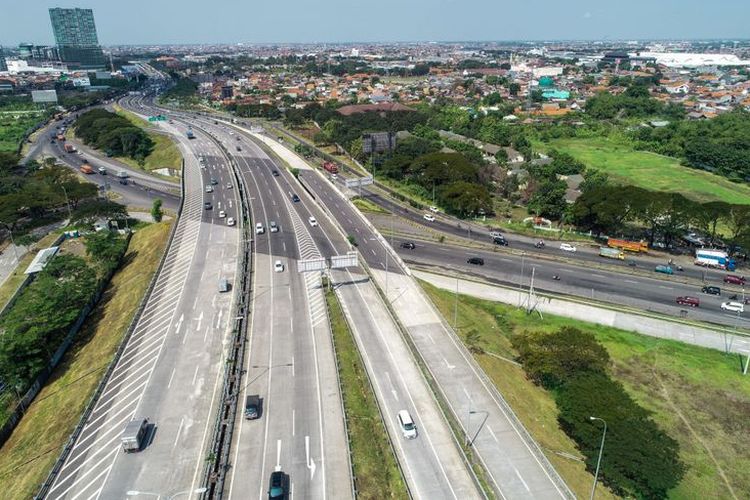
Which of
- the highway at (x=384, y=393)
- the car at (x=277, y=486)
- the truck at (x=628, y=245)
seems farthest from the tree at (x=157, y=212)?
the truck at (x=628, y=245)

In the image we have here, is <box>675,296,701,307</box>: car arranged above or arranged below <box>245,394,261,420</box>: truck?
below

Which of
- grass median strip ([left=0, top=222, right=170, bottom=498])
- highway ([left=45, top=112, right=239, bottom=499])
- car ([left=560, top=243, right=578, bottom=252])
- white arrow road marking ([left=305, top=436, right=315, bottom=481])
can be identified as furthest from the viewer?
car ([left=560, top=243, right=578, bottom=252])

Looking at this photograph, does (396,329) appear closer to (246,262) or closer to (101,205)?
(246,262)

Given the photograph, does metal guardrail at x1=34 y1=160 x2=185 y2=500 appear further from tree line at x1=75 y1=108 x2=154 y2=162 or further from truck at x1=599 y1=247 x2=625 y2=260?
tree line at x1=75 y1=108 x2=154 y2=162

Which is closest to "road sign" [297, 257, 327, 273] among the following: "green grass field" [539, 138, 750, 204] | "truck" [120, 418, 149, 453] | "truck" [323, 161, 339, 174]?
"truck" [120, 418, 149, 453]

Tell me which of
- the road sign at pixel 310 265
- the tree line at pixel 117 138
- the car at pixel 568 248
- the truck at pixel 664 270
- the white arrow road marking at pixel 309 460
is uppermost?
the tree line at pixel 117 138

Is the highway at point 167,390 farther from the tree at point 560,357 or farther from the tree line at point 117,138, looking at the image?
the tree line at point 117,138

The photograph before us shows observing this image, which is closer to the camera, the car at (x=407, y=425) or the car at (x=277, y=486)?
the car at (x=277, y=486)

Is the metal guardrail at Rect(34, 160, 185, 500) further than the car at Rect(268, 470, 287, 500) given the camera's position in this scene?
Yes
